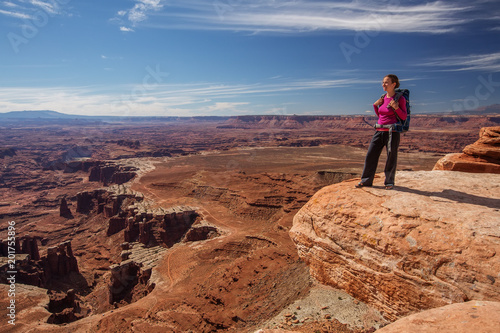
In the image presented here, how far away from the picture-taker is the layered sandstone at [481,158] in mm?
7180

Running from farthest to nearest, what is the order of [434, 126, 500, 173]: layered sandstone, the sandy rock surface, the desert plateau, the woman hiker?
[434, 126, 500, 173]: layered sandstone < the woman hiker < the desert plateau < the sandy rock surface

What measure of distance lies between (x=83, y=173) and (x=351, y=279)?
77.8 meters

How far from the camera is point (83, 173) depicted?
228ft

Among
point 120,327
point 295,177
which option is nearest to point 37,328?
point 120,327

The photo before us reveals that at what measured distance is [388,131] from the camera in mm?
5855

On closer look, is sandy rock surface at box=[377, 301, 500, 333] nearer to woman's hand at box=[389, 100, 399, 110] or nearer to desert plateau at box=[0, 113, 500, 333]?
desert plateau at box=[0, 113, 500, 333]

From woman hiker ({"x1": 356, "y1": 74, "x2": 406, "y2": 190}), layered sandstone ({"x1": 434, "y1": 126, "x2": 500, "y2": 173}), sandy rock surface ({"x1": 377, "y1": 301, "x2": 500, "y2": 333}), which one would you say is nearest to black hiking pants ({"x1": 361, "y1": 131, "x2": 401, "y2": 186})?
woman hiker ({"x1": 356, "y1": 74, "x2": 406, "y2": 190})

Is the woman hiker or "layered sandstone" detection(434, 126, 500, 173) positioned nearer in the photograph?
the woman hiker

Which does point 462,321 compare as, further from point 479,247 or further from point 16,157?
point 16,157

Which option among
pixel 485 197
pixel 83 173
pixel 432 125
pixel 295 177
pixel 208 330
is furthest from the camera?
pixel 432 125

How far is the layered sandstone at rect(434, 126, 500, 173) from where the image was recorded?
7180 millimetres

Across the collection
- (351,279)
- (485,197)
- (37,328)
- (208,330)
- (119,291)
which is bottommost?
(119,291)

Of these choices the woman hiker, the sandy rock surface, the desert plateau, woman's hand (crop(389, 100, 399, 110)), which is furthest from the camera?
the woman hiker

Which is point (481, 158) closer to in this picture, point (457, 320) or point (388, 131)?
point (388, 131)
